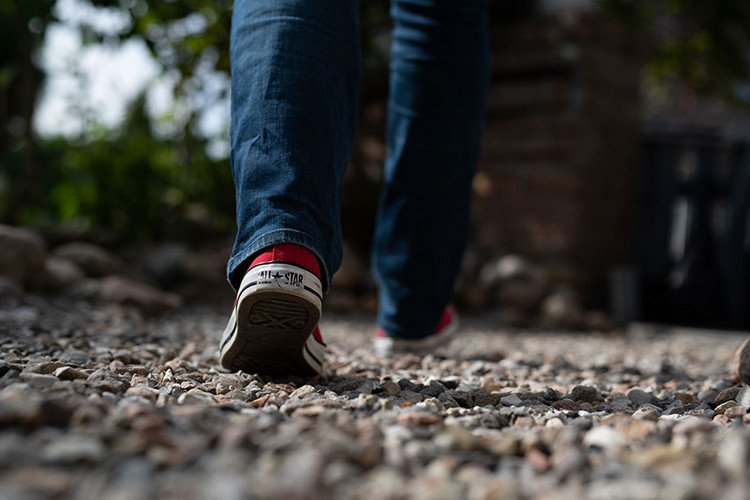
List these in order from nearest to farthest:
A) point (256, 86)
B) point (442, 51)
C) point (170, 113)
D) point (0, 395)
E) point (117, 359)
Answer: point (0, 395) → point (256, 86) → point (117, 359) → point (442, 51) → point (170, 113)

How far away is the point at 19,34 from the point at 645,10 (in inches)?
181

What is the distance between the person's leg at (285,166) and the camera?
917 mm

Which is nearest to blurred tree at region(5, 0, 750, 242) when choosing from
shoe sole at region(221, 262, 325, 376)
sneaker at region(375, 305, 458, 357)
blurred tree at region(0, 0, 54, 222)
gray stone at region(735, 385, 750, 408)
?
blurred tree at region(0, 0, 54, 222)

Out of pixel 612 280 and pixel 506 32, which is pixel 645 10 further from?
pixel 612 280

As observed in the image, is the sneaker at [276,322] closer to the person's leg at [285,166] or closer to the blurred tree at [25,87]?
the person's leg at [285,166]

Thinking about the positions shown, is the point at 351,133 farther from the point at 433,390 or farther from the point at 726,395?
the point at 726,395

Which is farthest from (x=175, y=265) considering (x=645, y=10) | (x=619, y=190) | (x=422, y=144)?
(x=645, y=10)

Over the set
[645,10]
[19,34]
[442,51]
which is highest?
[645,10]

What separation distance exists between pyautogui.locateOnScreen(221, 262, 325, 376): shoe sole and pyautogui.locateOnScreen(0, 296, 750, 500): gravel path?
36mm

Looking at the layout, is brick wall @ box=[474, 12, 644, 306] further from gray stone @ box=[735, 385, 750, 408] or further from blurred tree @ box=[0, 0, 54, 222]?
gray stone @ box=[735, 385, 750, 408]

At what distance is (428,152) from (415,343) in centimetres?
45

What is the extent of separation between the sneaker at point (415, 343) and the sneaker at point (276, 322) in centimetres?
45

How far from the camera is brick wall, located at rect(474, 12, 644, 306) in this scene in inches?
127

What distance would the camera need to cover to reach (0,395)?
678 mm
